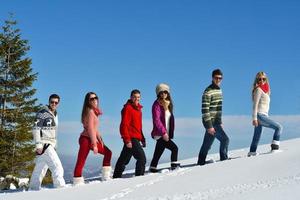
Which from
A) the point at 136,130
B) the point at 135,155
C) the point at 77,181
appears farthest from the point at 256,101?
the point at 77,181

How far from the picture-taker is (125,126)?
34.9 feet

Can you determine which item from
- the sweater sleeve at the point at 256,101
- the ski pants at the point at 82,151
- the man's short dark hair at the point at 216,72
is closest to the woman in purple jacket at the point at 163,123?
the man's short dark hair at the point at 216,72

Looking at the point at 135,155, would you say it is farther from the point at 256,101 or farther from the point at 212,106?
the point at 256,101

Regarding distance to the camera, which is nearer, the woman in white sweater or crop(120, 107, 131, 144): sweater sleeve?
crop(120, 107, 131, 144): sweater sleeve

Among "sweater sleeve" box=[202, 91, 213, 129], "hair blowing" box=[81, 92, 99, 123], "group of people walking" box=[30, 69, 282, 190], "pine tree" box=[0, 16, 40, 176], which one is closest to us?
"group of people walking" box=[30, 69, 282, 190]

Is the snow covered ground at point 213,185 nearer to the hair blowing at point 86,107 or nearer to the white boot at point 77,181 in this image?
the white boot at point 77,181

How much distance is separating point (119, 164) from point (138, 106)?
1.39 metres

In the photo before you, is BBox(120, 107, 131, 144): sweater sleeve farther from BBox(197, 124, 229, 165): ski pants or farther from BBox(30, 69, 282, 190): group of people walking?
BBox(197, 124, 229, 165): ski pants

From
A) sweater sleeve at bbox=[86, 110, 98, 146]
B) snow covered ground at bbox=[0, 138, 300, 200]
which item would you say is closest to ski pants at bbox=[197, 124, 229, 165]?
snow covered ground at bbox=[0, 138, 300, 200]

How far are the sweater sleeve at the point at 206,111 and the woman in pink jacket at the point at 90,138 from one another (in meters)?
2.34

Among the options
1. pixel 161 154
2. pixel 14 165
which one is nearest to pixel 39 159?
pixel 161 154

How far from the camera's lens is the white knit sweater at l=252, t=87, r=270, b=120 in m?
11.4

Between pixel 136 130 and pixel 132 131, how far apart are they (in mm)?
94

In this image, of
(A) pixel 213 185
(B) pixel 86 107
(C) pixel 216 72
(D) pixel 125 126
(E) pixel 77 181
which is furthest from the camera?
(C) pixel 216 72
